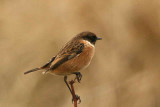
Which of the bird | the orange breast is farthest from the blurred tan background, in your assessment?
the orange breast

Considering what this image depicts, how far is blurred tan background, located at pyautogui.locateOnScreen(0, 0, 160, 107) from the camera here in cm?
604

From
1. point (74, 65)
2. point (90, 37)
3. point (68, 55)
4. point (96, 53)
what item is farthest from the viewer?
point (96, 53)

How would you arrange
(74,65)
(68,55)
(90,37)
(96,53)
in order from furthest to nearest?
(96,53)
(90,37)
(68,55)
(74,65)

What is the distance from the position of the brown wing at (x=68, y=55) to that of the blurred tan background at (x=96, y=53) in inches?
54.3

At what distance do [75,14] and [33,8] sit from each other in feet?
2.40

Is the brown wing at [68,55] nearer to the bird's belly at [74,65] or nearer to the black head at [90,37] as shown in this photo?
the bird's belly at [74,65]

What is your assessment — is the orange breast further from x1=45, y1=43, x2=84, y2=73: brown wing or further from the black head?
the black head

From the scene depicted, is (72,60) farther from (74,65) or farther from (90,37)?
(90,37)

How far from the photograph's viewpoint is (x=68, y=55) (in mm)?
4672

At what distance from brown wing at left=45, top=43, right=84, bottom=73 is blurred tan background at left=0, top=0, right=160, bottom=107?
54.3 inches

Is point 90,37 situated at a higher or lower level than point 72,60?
higher

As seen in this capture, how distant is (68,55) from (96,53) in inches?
61.7

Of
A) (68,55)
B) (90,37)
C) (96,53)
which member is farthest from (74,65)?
(96,53)

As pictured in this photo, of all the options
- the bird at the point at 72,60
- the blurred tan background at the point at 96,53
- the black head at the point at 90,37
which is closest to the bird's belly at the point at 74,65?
the bird at the point at 72,60
